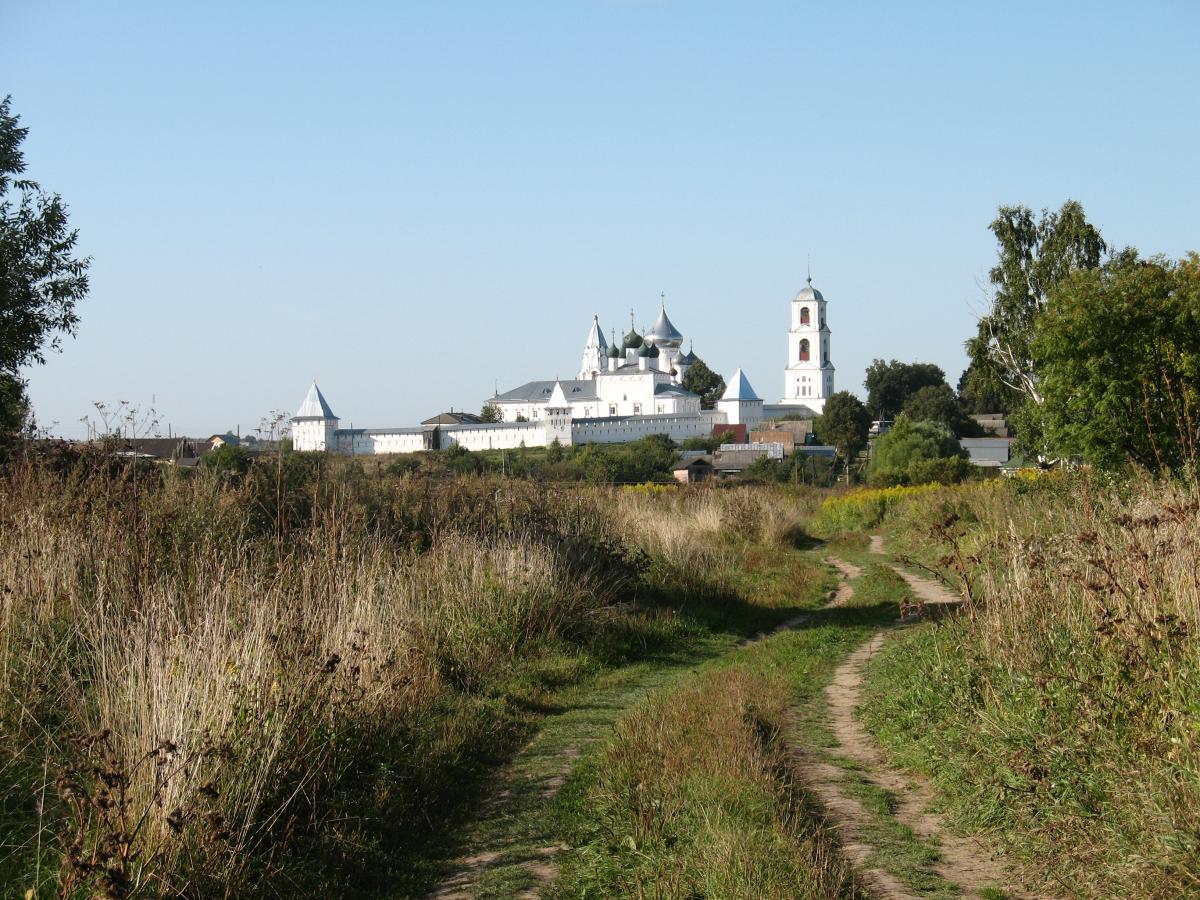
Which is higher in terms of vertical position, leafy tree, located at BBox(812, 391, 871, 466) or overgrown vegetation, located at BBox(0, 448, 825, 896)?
leafy tree, located at BBox(812, 391, 871, 466)

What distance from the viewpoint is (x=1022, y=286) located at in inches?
1453

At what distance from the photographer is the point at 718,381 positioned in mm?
150375

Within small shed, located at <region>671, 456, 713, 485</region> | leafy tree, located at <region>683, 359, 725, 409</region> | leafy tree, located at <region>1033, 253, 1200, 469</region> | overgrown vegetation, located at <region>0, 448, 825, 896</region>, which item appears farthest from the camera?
leafy tree, located at <region>683, 359, 725, 409</region>

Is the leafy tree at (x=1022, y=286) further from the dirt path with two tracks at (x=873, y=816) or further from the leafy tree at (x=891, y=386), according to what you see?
the leafy tree at (x=891, y=386)

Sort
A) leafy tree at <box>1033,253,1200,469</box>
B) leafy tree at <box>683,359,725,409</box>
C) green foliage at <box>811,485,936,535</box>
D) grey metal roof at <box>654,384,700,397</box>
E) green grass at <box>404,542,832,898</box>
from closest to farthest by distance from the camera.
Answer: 1. green grass at <box>404,542,832,898</box>
2. leafy tree at <box>1033,253,1200,469</box>
3. green foliage at <box>811,485,936,535</box>
4. grey metal roof at <box>654,384,700,397</box>
5. leafy tree at <box>683,359,725,409</box>

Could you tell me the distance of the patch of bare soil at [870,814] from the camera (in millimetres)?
5309

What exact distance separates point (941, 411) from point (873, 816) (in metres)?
89.2

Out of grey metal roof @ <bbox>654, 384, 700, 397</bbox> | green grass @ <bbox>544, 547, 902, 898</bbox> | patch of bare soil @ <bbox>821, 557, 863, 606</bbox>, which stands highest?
grey metal roof @ <bbox>654, 384, 700, 397</bbox>

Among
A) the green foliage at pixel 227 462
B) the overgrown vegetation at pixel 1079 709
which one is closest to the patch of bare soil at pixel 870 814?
the overgrown vegetation at pixel 1079 709

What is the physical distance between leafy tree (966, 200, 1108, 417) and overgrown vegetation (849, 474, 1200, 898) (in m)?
29.5

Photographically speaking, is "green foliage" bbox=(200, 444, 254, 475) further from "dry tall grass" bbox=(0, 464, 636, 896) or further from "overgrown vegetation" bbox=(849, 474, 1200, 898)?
"overgrown vegetation" bbox=(849, 474, 1200, 898)

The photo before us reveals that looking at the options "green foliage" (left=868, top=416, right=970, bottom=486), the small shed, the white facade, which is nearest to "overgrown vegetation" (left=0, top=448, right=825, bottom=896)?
"green foliage" (left=868, top=416, right=970, bottom=486)

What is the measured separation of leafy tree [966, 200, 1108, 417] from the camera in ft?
120

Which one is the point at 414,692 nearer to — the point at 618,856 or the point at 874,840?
the point at 618,856
